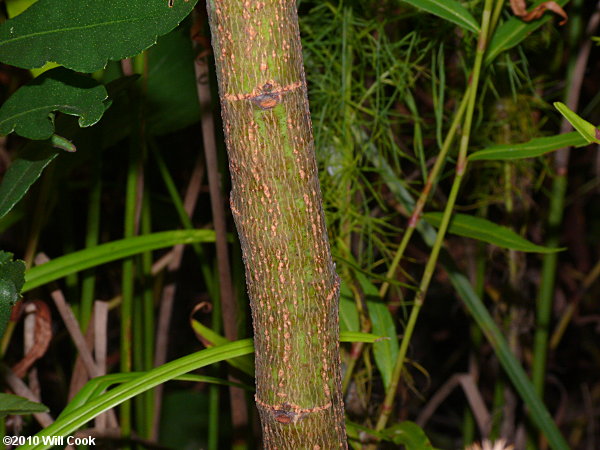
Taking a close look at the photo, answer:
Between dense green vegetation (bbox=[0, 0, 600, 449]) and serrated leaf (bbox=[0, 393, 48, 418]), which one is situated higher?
dense green vegetation (bbox=[0, 0, 600, 449])

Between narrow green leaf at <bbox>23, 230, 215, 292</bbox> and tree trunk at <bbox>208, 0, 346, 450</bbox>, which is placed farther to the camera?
narrow green leaf at <bbox>23, 230, 215, 292</bbox>

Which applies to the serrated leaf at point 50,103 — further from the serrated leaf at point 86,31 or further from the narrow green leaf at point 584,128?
the narrow green leaf at point 584,128

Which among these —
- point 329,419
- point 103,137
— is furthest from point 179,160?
point 329,419

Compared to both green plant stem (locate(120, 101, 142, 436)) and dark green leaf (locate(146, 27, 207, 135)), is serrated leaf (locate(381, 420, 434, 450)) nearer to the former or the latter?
green plant stem (locate(120, 101, 142, 436))

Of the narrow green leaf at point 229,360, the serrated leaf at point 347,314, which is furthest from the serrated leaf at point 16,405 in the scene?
the serrated leaf at point 347,314

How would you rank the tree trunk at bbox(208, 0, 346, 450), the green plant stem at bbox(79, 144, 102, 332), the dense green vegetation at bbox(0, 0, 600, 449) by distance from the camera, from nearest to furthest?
the tree trunk at bbox(208, 0, 346, 450) → the dense green vegetation at bbox(0, 0, 600, 449) → the green plant stem at bbox(79, 144, 102, 332)

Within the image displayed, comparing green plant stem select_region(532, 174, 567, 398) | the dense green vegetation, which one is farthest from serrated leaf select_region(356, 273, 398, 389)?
green plant stem select_region(532, 174, 567, 398)
